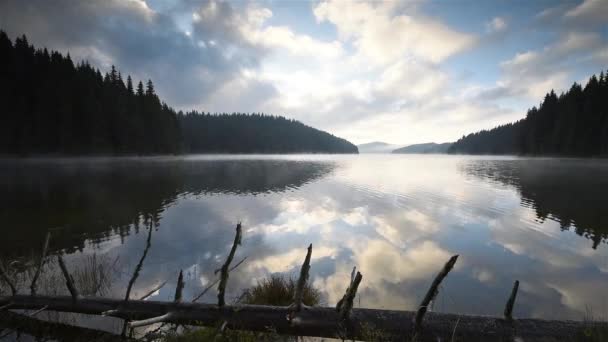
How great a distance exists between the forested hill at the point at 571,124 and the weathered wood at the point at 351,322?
109m

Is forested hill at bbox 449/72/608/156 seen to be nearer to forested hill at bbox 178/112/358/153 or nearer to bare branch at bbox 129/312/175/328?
bare branch at bbox 129/312/175/328

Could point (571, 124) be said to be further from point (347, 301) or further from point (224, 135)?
point (224, 135)

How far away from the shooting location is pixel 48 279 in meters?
7.80

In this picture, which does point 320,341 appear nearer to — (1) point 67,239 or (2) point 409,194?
(1) point 67,239

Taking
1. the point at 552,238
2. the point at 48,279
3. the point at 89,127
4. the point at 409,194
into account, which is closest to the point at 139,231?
the point at 48,279

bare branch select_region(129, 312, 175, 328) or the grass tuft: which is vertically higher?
bare branch select_region(129, 312, 175, 328)

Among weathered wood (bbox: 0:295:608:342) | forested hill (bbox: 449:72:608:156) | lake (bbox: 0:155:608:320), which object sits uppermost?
forested hill (bbox: 449:72:608:156)

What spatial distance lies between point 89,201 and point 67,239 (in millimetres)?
10303

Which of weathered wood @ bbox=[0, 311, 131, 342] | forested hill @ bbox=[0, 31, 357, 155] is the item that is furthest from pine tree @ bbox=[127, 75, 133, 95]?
weathered wood @ bbox=[0, 311, 131, 342]

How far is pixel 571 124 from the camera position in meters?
80.2

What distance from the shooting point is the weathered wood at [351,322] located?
13.8ft

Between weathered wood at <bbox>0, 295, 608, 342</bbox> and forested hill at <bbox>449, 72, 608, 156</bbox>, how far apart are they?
358 ft

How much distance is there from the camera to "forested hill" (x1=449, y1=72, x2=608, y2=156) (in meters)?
77.1

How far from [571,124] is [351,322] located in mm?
116317
